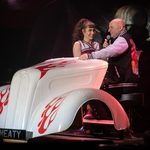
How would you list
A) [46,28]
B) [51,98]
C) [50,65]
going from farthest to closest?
[46,28], [50,65], [51,98]

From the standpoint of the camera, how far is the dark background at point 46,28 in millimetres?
4500

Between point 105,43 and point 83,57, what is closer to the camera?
point 83,57

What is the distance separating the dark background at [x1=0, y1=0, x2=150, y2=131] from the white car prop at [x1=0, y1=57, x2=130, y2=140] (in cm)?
71

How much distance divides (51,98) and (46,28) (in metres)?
1.69

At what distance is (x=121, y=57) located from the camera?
4391 mm

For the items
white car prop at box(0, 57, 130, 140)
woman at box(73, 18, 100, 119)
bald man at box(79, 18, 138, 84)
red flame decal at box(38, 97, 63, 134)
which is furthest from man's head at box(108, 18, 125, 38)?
red flame decal at box(38, 97, 63, 134)

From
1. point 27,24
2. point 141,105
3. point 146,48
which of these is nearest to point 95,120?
point 141,105

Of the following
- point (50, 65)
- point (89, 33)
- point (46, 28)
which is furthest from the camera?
point (46, 28)

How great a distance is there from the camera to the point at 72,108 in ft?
11.2

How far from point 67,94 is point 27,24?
207 centimetres

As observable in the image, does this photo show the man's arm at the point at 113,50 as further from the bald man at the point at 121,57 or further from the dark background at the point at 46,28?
the dark background at the point at 46,28

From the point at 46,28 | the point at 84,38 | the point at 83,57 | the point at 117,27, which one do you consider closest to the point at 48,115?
the point at 83,57

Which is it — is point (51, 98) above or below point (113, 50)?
below

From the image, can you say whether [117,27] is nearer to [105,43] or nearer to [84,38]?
[105,43]
